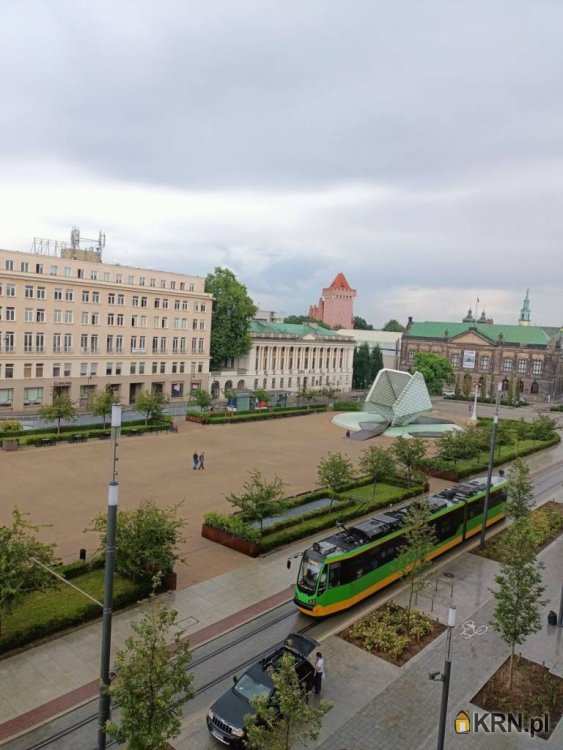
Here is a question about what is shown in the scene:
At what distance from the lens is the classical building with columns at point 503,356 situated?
420 ft

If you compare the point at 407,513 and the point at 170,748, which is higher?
Answer: the point at 407,513

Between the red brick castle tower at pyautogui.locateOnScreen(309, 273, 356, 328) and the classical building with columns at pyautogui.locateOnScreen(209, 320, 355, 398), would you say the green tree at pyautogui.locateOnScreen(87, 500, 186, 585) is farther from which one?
the red brick castle tower at pyautogui.locateOnScreen(309, 273, 356, 328)


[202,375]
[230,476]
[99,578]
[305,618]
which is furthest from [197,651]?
[202,375]

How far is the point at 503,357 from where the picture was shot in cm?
13162

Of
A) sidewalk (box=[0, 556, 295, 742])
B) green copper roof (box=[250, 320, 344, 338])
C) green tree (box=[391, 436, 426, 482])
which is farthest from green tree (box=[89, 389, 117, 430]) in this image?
green copper roof (box=[250, 320, 344, 338])

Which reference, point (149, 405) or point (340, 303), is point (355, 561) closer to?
point (149, 405)

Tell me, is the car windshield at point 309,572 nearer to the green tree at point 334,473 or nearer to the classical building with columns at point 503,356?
the green tree at point 334,473

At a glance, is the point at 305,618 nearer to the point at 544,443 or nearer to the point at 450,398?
the point at 544,443

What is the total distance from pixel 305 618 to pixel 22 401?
173 ft

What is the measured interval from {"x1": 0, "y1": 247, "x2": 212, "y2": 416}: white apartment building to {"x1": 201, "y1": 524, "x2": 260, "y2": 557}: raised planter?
4281cm

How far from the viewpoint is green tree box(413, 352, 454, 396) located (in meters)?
114

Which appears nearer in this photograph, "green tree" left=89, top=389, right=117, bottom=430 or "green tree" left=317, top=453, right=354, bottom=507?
"green tree" left=317, top=453, right=354, bottom=507

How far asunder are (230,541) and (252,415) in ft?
135

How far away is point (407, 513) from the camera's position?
2559 centimetres
